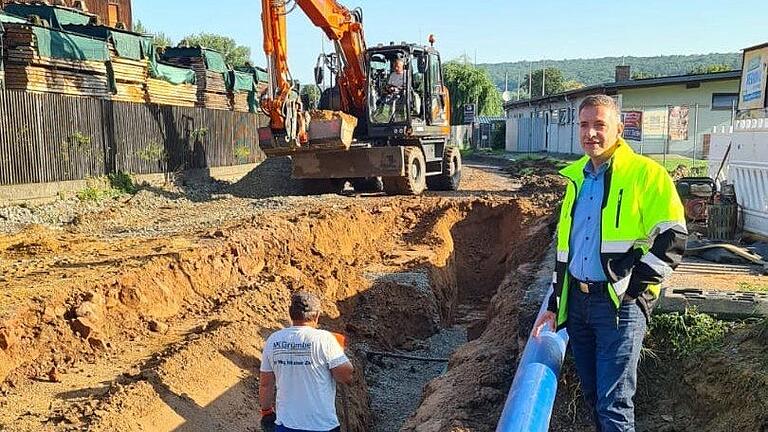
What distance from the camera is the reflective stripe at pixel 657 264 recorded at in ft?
11.0

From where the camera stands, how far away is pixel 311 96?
58.4ft

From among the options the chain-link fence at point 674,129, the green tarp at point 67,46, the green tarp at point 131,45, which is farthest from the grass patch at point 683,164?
the green tarp at point 67,46

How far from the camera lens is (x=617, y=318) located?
3.52 m

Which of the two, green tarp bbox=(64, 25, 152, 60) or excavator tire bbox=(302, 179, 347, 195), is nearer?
excavator tire bbox=(302, 179, 347, 195)

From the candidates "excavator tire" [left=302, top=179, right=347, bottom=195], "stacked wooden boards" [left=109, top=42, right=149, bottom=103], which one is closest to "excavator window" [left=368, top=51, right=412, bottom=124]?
"excavator tire" [left=302, top=179, right=347, bottom=195]

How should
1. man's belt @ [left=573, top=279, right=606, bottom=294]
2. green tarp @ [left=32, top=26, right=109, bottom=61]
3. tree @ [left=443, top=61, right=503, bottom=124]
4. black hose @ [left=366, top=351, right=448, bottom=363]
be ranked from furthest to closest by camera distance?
1. tree @ [left=443, top=61, right=503, bottom=124]
2. green tarp @ [left=32, top=26, right=109, bottom=61]
3. black hose @ [left=366, top=351, right=448, bottom=363]
4. man's belt @ [left=573, top=279, right=606, bottom=294]

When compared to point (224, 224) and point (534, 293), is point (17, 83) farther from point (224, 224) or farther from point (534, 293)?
point (534, 293)

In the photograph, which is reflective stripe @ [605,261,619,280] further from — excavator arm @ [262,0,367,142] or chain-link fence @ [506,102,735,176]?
chain-link fence @ [506,102,735,176]

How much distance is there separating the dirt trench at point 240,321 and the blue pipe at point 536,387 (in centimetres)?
108

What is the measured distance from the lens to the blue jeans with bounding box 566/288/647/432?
11.5 feet

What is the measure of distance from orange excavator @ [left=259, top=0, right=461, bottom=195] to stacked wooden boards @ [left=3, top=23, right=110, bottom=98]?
5.83 meters

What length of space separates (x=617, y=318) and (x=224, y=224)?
9.81 meters

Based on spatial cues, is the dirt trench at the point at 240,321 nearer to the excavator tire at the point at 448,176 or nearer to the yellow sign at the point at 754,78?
the yellow sign at the point at 754,78

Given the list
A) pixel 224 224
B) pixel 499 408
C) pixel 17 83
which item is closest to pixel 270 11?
pixel 224 224
